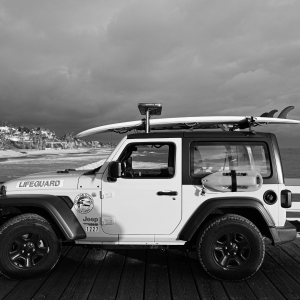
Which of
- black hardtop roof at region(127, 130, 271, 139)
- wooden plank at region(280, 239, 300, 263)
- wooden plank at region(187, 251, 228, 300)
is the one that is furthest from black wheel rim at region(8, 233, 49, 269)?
wooden plank at region(280, 239, 300, 263)

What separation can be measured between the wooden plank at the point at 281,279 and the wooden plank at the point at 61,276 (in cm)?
248

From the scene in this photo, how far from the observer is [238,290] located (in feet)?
10.1

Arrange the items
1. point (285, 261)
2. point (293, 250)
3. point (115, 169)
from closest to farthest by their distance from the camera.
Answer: point (115, 169)
point (285, 261)
point (293, 250)

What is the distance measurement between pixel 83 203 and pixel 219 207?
1.67 metres

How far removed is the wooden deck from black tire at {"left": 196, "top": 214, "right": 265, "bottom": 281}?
6.1 inches

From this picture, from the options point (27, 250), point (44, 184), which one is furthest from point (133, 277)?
point (44, 184)

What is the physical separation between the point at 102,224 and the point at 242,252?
1.73 meters

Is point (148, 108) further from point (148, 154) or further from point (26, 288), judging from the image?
point (26, 288)

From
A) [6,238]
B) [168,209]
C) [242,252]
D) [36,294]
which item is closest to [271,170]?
[242,252]

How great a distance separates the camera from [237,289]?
3.09m

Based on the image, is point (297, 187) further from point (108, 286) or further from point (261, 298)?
point (108, 286)

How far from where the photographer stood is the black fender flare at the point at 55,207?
3271mm

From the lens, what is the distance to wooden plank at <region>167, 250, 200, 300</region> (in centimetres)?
299

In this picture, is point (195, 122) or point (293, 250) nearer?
point (195, 122)
